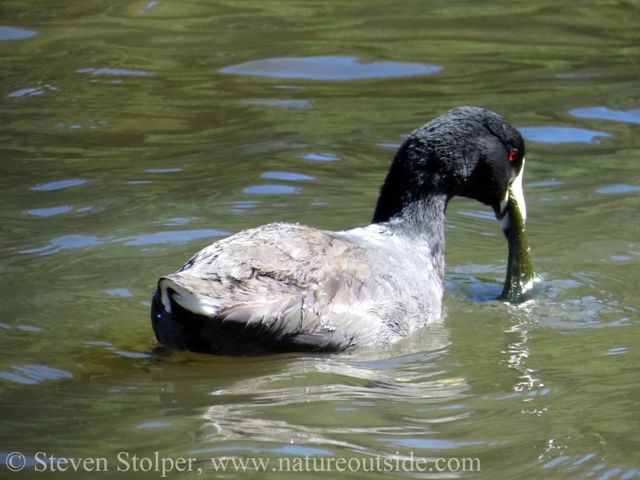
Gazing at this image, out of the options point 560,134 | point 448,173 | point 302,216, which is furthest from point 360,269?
point 560,134

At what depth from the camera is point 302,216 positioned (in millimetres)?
7289

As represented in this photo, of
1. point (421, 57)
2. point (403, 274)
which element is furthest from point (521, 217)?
point (421, 57)

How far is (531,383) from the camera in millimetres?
4652

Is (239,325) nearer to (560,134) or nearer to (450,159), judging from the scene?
(450,159)

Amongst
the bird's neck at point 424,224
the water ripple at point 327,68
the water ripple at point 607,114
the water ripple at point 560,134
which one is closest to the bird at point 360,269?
the bird's neck at point 424,224

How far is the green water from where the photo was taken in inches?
160

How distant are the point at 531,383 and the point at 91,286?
8.37ft

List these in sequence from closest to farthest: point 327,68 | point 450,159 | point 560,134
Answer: point 450,159 → point 560,134 → point 327,68

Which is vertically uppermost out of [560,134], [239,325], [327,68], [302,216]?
[327,68]

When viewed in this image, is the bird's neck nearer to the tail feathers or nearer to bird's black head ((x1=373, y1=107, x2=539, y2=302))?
bird's black head ((x1=373, y1=107, x2=539, y2=302))

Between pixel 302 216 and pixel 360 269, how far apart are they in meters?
2.13

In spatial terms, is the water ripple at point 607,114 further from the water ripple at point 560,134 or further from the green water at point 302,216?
the water ripple at point 560,134

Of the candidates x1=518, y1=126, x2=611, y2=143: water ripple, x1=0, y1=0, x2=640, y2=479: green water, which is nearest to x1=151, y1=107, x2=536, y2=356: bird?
x1=0, y1=0, x2=640, y2=479: green water

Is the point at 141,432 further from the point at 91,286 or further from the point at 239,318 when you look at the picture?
the point at 91,286
